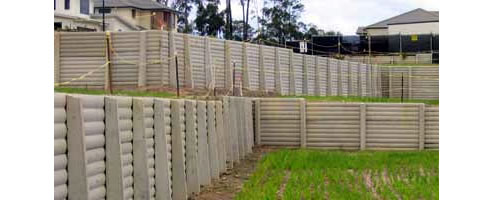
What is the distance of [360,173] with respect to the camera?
15.2 m

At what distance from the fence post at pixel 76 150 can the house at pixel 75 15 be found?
4094cm

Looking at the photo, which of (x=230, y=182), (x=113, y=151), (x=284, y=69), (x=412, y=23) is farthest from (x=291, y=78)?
(x=412, y=23)

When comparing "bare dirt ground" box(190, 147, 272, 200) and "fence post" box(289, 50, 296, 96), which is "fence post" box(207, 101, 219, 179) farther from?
"fence post" box(289, 50, 296, 96)

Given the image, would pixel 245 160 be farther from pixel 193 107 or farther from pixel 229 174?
pixel 193 107

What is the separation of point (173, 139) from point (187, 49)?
14.7 meters

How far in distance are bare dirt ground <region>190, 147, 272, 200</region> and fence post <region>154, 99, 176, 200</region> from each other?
Answer: 1808mm

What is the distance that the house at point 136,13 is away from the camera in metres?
58.1

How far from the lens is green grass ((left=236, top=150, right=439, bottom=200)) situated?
11.8 m

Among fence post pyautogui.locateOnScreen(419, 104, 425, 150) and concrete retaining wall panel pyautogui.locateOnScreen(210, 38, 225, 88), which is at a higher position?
concrete retaining wall panel pyautogui.locateOnScreen(210, 38, 225, 88)

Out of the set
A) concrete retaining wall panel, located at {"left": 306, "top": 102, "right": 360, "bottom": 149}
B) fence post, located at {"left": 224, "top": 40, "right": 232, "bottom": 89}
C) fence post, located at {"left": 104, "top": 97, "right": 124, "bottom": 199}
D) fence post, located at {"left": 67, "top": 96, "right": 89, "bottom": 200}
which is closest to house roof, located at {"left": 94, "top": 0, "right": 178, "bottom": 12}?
fence post, located at {"left": 224, "top": 40, "right": 232, "bottom": 89}

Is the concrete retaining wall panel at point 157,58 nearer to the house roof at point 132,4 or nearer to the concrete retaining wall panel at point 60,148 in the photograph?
the concrete retaining wall panel at point 60,148

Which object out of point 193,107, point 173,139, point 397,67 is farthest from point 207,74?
point 397,67

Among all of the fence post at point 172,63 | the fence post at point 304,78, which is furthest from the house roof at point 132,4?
the fence post at point 172,63

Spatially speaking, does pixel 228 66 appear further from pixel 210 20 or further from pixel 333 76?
pixel 210 20
